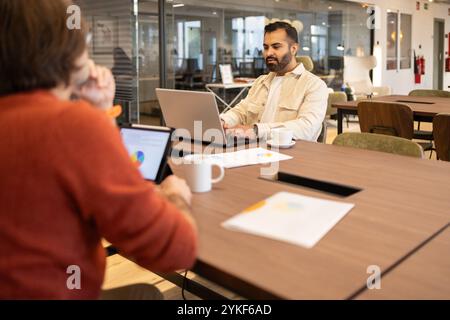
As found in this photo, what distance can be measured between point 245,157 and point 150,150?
0.57 metres

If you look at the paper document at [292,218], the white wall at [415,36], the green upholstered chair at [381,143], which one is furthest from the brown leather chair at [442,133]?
the white wall at [415,36]

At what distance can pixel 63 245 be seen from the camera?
91 cm

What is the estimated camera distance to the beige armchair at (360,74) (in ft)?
29.7

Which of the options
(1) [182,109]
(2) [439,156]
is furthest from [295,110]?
(2) [439,156]

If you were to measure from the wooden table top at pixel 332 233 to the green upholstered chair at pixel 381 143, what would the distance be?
11.6 inches

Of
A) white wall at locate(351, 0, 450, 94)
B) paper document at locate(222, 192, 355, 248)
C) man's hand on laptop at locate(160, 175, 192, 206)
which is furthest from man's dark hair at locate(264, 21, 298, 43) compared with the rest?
white wall at locate(351, 0, 450, 94)

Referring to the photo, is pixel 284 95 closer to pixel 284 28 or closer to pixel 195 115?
pixel 284 28

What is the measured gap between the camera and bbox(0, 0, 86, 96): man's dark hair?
35.2 inches

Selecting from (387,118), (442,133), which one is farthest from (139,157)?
(387,118)

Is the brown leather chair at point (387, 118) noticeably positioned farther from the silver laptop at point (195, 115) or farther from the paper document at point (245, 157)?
the paper document at point (245, 157)

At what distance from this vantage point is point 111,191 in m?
0.86

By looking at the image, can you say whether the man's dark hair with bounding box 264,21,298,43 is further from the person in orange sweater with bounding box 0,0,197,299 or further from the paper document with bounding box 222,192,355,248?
the person in orange sweater with bounding box 0,0,197,299

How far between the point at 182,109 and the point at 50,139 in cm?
161

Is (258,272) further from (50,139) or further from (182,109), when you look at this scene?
(182,109)
